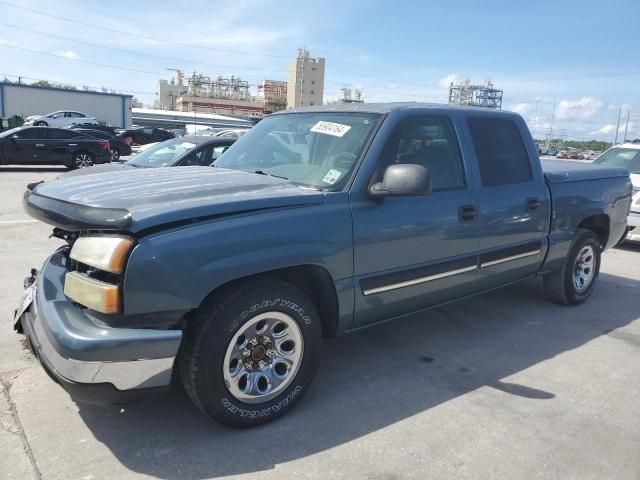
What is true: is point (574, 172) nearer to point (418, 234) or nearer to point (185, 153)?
point (418, 234)

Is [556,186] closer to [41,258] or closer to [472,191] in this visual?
[472,191]

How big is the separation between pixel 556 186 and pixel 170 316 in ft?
12.1

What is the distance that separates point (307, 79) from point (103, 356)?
120940 millimetres

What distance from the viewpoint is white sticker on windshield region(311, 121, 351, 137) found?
3604 millimetres

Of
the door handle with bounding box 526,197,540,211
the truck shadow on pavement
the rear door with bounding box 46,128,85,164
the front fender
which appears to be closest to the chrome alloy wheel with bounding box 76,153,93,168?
the rear door with bounding box 46,128,85,164

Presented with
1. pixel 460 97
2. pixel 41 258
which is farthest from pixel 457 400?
pixel 460 97

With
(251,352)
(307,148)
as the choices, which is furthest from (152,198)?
(307,148)

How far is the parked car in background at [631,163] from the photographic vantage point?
8.15 metres

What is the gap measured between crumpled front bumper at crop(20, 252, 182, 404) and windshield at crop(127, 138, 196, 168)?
20.2 feet

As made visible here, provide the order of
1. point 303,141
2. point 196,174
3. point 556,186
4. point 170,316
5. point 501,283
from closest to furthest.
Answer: point 170,316
point 196,174
point 303,141
point 501,283
point 556,186

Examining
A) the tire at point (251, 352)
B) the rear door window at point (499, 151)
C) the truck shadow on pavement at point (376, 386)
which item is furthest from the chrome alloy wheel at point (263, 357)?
the rear door window at point (499, 151)

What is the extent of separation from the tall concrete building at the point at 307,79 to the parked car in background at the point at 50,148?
89.4 metres

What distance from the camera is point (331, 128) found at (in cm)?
369

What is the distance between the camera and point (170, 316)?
256 cm
